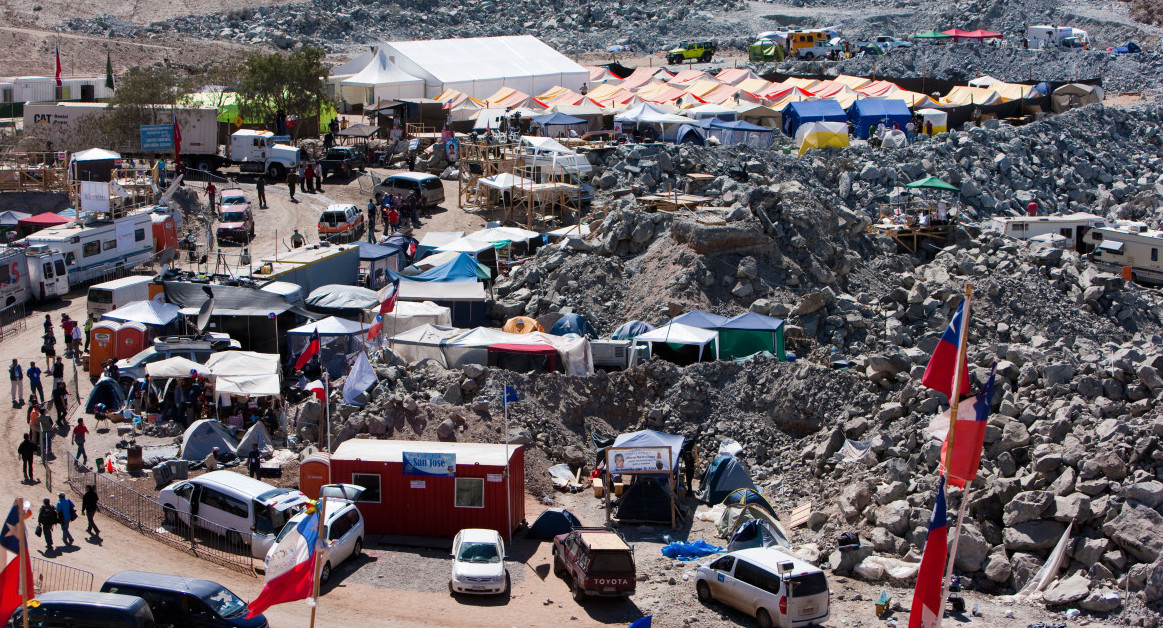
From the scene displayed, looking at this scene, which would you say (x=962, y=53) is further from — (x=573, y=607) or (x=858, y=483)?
(x=573, y=607)

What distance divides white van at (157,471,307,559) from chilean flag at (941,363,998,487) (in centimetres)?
1033

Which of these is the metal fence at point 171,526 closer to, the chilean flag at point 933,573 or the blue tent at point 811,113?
the chilean flag at point 933,573

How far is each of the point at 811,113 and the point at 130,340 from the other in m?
32.4

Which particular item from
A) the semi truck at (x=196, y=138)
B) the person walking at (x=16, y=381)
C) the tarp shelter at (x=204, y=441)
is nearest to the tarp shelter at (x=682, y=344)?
the tarp shelter at (x=204, y=441)

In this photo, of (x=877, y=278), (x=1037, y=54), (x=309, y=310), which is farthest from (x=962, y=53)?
(x=309, y=310)

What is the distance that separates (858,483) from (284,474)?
1050cm

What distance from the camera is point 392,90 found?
5744 centimetres

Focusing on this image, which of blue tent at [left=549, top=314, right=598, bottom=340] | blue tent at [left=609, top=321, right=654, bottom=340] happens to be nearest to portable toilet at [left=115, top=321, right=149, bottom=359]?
blue tent at [left=549, top=314, right=598, bottom=340]

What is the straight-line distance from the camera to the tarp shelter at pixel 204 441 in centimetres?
2258

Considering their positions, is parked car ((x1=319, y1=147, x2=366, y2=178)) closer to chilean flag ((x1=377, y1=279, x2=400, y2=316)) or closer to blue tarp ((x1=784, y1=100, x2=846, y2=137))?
blue tarp ((x1=784, y1=100, x2=846, y2=137))

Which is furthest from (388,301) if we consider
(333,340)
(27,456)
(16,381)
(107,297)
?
(27,456)

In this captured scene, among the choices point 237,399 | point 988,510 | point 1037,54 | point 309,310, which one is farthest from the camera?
point 1037,54

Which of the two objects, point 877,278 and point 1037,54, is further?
point 1037,54

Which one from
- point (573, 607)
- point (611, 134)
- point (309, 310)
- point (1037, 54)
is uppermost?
point (1037, 54)
